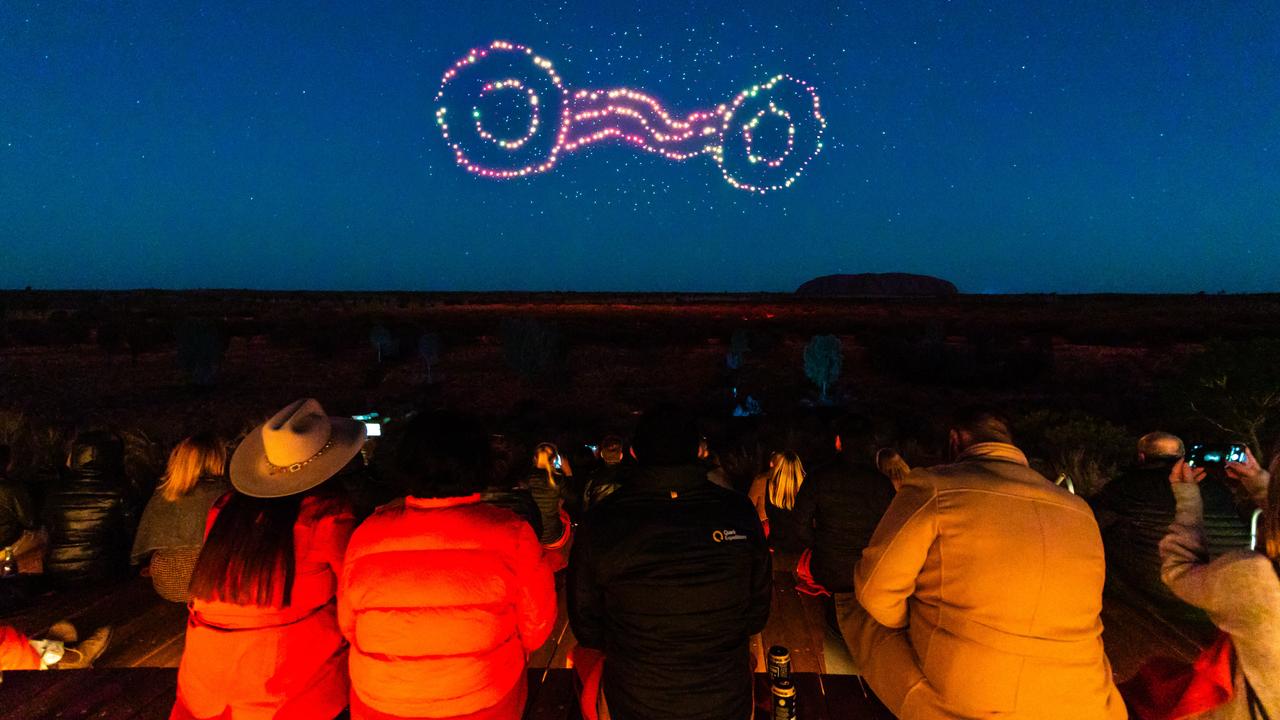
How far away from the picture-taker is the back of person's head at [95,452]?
4.54 metres

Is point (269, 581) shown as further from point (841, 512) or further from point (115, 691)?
point (841, 512)

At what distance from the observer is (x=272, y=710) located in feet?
8.24

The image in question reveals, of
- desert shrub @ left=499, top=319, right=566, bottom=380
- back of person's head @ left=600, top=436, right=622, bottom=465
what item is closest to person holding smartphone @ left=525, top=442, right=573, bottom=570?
back of person's head @ left=600, top=436, right=622, bottom=465

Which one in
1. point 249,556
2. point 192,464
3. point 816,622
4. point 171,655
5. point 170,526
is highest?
point 249,556

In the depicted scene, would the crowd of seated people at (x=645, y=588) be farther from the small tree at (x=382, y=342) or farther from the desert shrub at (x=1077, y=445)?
the small tree at (x=382, y=342)

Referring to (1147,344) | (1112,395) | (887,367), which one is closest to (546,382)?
(887,367)

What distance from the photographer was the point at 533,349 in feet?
81.8

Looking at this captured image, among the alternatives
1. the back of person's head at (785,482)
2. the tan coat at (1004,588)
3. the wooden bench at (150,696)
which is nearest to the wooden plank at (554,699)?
the wooden bench at (150,696)

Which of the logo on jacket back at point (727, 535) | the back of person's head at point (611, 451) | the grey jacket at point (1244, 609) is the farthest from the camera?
the back of person's head at point (611, 451)

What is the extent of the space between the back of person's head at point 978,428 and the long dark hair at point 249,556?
2401 millimetres

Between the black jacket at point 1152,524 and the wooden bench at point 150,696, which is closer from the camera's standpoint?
the wooden bench at point 150,696

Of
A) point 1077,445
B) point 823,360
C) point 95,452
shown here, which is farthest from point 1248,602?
point 823,360

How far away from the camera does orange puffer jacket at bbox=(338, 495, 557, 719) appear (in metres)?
2.17

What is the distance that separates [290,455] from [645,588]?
53.4 inches
